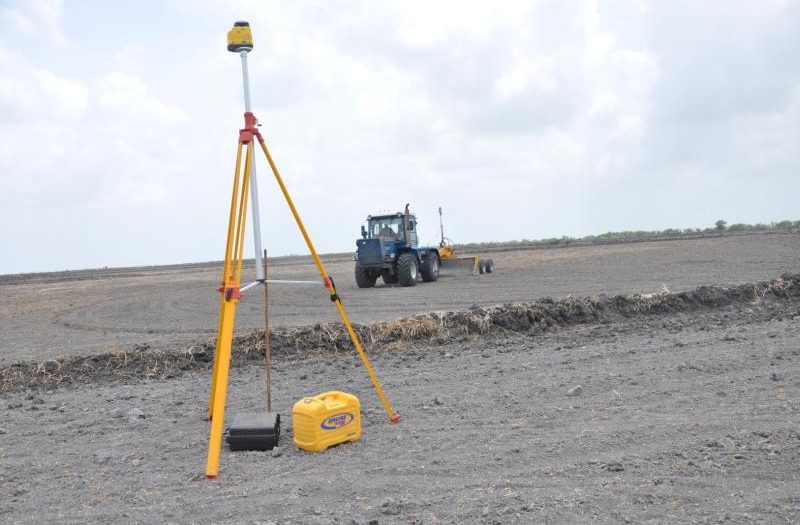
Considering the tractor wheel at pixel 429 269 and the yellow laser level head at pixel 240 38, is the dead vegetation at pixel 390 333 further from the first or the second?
the tractor wheel at pixel 429 269

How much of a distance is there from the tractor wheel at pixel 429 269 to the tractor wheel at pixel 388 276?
112cm

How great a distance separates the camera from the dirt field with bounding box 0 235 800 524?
4738 mm

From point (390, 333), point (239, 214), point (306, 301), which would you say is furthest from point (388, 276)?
point (239, 214)

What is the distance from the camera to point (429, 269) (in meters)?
25.9

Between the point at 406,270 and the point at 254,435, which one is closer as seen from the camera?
the point at 254,435

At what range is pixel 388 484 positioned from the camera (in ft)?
16.9

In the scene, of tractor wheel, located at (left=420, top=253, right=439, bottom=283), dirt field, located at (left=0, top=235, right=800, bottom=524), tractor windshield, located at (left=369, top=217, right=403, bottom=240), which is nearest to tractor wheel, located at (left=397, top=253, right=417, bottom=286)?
tractor windshield, located at (left=369, top=217, right=403, bottom=240)

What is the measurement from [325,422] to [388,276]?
19250 mm

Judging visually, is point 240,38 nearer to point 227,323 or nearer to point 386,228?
point 227,323

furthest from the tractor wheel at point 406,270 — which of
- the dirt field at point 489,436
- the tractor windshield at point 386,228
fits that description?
the dirt field at point 489,436

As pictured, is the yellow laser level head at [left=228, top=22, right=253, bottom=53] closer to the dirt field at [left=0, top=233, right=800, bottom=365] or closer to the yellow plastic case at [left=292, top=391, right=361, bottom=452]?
the yellow plastic case at [left=292, top=391, right=361, bottom=452]

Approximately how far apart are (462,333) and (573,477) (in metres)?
6.29

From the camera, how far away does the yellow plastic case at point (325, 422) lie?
6.02m

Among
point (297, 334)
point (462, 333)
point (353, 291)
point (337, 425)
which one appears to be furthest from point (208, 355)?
point (353, 291)
